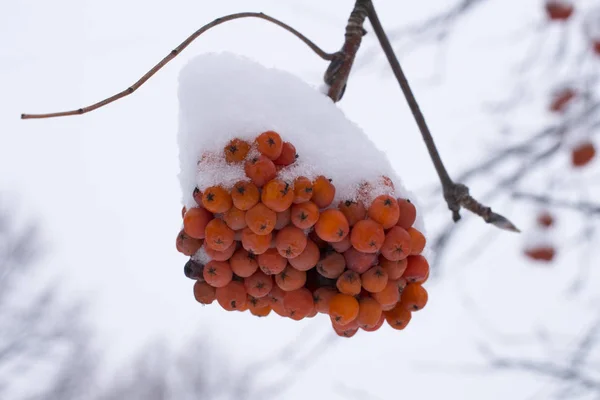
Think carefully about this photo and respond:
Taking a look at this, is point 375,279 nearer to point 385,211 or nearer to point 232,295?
point 385,211

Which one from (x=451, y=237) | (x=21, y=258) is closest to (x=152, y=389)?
(x=21, y=258)

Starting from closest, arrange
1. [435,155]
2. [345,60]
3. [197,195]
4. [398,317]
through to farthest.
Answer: [197,195], [398,317], [345,60], [435,155]

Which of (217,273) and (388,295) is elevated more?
(388,295)

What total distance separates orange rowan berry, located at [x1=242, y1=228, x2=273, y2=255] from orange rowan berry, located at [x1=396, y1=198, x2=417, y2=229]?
34cm

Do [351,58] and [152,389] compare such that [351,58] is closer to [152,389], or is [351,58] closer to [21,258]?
[21,258]

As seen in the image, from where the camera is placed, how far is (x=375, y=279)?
3.93 feet

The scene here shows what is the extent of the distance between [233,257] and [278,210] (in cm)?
18

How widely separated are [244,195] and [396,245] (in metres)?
0.37

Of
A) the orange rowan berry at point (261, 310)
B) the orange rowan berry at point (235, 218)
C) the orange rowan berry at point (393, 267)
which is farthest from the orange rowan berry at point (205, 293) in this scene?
the orange rowan berry at point (393, 267)

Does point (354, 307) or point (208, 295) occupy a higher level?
point (354, 307)

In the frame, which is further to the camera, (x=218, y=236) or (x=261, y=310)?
(x=261, y=310)

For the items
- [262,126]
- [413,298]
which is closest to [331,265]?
[413,298]

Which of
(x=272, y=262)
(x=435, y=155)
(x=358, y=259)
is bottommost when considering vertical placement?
(x=272, y=262)

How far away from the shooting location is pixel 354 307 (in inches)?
46.9
